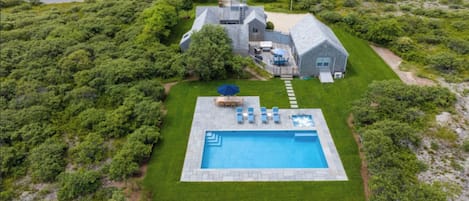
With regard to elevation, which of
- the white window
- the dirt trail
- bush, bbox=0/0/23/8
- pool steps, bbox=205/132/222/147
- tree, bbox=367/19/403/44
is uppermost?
bush, bbox=0/0/23/8

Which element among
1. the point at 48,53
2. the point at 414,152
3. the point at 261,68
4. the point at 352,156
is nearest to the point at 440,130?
the point at 414,152

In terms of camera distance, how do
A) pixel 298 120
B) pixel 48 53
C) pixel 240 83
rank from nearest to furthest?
pixel 298 120, pixel 240 83, pixel 48 53

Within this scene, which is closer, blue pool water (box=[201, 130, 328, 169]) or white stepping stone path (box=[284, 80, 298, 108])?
blue pool water (box=[201, 130, 328, 169])

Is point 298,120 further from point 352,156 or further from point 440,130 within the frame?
point 440,130

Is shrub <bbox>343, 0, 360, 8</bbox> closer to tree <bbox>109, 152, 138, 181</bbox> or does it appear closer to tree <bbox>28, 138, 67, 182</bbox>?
tree <bbox>109, 152, 138, 181</bbox>

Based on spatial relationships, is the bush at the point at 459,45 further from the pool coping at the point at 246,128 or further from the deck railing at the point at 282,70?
the pool coping at the point at 246,128

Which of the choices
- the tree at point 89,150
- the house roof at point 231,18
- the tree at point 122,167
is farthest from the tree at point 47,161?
the house roof at point 231,18

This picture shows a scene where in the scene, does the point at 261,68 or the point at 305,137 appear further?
the point at 261,68

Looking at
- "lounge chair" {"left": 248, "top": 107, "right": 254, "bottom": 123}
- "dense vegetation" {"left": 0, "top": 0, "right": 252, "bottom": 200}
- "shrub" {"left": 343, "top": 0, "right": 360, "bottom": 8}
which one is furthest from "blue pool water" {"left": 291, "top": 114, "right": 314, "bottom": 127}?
"shrub" {"left": 343, "top": 0, "right": 360, "bottom": 8}
